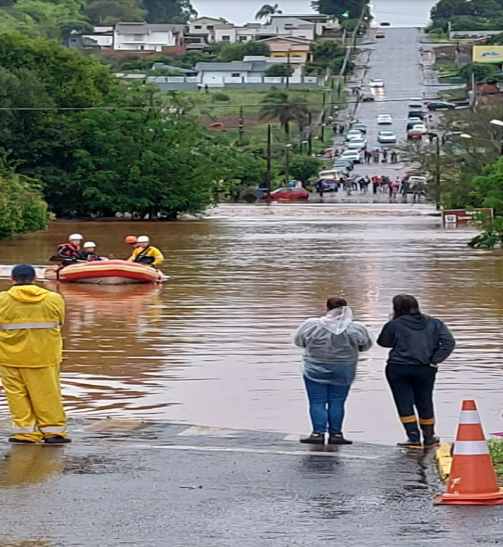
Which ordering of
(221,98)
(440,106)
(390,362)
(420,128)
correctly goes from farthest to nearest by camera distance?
(221,98) < (440,106) < (420,128) < (390,362)

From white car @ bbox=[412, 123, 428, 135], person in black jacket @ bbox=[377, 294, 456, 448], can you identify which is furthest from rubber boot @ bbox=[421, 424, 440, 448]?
white car @ bbox=[412, 123, 428, 135]

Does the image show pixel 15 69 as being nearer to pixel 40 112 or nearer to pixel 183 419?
pixel 40 112

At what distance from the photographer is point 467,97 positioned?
169750mm

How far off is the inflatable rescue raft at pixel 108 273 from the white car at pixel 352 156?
94213mm

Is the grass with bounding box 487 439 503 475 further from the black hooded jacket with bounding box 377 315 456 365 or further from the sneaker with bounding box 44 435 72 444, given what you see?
the sneaker with bounding box 44 435 72 444

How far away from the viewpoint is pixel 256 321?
25594mm

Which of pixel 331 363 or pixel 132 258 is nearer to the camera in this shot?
pixel 331 363

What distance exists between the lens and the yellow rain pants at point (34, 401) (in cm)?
1269

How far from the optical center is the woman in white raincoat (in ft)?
42.7

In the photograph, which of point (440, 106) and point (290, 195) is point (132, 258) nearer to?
point (290, 195)

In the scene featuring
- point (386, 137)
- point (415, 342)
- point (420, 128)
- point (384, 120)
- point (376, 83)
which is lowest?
point (415, 342)

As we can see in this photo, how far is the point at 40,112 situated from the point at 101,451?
206 ft

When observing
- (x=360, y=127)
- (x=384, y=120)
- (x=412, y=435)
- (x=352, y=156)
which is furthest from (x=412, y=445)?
(x=384, y=120)

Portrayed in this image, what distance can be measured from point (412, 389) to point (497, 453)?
5.13 ft
